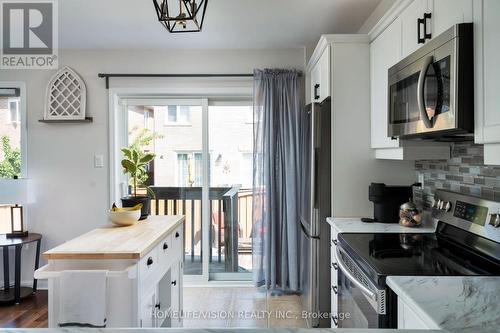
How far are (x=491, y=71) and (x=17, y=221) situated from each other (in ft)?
12.8

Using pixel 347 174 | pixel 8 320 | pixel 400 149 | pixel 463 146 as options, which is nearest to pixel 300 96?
pixel 347 174

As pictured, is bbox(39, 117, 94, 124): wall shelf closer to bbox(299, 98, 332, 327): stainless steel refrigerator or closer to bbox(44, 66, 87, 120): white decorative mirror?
bbox(44, 66, 87, 120): white decorative mirror

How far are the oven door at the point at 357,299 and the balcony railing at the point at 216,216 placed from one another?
5.82ft

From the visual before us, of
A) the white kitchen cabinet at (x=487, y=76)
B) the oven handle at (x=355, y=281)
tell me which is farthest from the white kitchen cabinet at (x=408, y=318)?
the white kitchen cabinet at (x=487, y=76)

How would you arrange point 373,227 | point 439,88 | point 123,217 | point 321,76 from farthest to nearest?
point 321,76 → point 123,217 → point 373,227 → point 439,88

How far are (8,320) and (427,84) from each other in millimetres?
3470

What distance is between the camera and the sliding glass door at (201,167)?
3641 millimetres

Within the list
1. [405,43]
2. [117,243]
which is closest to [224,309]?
[117,243]

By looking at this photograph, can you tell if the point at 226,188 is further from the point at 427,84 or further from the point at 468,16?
the point at 468,16

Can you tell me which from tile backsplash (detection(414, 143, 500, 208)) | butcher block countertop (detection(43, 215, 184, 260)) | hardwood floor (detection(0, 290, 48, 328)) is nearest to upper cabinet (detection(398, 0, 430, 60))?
tile backsplash (detection(414, 143, 500, 208))

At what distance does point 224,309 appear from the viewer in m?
3.04

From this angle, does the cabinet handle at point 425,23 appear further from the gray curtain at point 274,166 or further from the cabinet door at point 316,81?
the gray curtain at point 274,166

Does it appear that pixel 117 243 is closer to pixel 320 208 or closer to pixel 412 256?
pixel 320 208

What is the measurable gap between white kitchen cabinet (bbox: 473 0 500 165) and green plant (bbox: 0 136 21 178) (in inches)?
155
